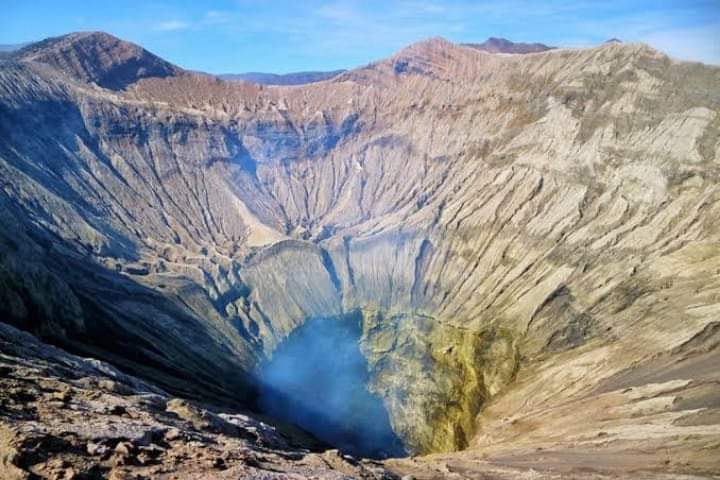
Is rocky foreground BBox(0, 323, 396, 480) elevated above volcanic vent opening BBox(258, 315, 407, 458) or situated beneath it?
situated beneath

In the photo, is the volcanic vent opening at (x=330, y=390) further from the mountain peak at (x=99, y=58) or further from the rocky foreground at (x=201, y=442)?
the mountain peak at (x=99, y=58)

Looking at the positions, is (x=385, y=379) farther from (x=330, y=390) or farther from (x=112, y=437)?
(x=112, y=437)

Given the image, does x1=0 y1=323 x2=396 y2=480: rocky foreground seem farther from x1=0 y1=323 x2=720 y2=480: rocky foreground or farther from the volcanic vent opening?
the volcanic vent opening

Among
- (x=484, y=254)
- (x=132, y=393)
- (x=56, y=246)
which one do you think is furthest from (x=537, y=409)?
(x=56, y=246)

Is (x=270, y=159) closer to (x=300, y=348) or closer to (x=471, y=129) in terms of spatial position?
(x=471, y=129)

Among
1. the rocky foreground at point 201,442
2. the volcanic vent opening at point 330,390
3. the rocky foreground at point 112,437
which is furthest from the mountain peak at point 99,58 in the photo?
the rocky foreground at point 112,437

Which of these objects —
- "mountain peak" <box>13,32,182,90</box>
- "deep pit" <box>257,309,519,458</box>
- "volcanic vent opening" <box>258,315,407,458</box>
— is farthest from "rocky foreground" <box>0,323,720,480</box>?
"mountain peak" <box>13,32,182,90</box>
